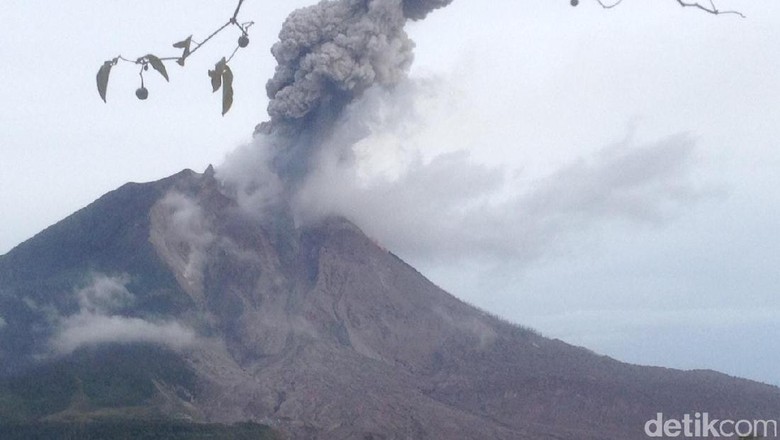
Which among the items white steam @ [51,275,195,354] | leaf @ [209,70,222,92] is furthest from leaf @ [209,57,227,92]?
white steam @ [51,275,195,354]

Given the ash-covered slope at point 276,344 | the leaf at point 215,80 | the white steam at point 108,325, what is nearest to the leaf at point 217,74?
the leaf at point 215,80

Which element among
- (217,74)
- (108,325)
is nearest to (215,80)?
(217,74)

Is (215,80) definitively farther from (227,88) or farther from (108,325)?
(108,325)

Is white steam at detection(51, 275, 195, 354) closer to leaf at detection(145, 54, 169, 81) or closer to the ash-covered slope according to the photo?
the ash-covered slope

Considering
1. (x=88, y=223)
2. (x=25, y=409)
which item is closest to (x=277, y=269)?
(x=88, y=223)

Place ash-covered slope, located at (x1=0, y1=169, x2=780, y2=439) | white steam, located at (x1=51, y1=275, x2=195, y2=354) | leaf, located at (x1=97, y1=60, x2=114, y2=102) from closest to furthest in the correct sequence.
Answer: leaf, located at (x1=97, y1=60, x2=114, y2=102) → ash-covered slope, located at (x1=0, y1=169, x2=780, y2=439) → white steam, located at (x1=51, y1=275, x2=195, y2=354)

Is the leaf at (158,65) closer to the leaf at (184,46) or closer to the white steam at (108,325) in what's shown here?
the leaf at (184,46)

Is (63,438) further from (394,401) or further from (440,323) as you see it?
(440,323)
